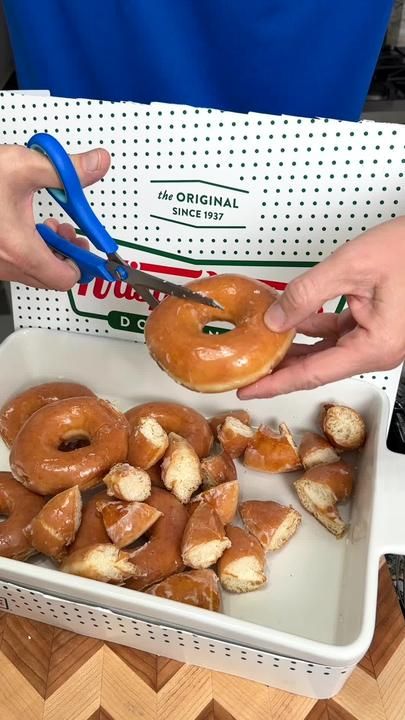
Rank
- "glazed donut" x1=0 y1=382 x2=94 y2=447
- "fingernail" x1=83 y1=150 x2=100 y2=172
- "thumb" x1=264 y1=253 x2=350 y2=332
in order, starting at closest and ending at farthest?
"thumb" x1=264 y1=253 x2=350 y2=332, "fingernail" x1=83 y1=150 x2=100 y2=172, "glazed donut" x1=0 y1=382 x2=94 y2=447

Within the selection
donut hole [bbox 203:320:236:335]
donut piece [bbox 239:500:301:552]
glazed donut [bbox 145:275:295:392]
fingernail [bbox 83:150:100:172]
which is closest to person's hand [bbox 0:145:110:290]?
fingernail [bbox 83:150:100:172]

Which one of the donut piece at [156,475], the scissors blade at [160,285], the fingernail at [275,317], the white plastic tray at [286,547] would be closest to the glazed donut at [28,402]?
the white plastic tray at [286,547]

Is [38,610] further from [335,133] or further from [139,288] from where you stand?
[335,133]

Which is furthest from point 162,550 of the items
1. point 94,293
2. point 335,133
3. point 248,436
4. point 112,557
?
point 335,133

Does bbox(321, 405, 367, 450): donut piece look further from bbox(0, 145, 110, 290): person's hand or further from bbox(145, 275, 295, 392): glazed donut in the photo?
bbox(0, 145, 110, 290): person's hand

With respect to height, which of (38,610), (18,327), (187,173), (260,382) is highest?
(187,173)

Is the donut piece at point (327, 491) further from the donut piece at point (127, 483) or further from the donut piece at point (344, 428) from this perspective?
the donut piece at point (127, 483)
